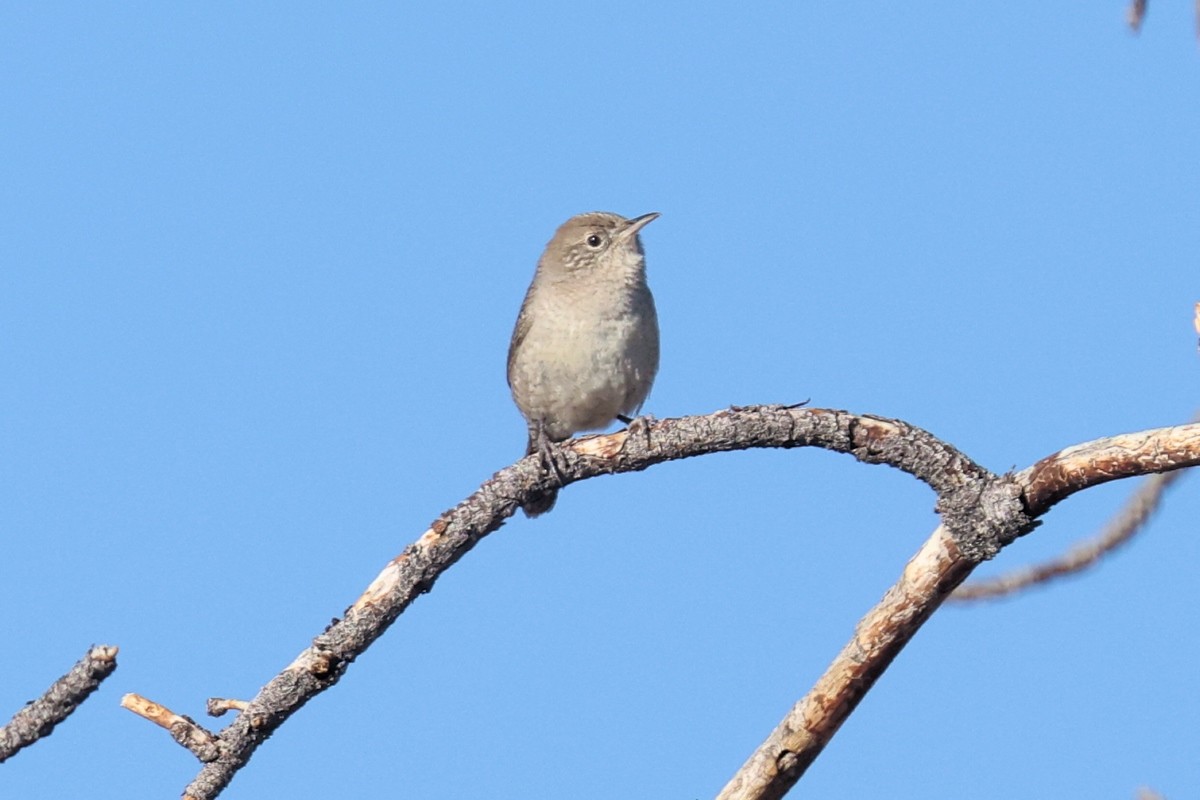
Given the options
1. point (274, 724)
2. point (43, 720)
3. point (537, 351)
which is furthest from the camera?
point (537, 351)

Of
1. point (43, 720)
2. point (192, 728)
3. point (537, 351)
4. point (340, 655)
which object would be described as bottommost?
point (43, 720)

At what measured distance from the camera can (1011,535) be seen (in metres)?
5.32

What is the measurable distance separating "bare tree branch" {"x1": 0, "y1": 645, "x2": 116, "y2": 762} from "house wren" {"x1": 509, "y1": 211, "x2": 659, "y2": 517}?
4.01 meters

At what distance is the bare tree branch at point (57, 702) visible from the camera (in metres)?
4.46

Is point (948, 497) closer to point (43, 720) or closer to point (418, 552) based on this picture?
point (418, 552)

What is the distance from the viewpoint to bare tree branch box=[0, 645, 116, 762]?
4465 mm

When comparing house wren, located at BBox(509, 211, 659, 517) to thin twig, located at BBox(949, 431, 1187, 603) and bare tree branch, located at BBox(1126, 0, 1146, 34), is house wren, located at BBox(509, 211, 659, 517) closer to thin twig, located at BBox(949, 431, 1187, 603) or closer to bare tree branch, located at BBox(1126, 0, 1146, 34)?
thin twig, located at BBox(949, 431, 1187, 603)

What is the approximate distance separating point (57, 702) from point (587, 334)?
15.5ft

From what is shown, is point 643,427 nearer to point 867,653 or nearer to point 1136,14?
point 867,653

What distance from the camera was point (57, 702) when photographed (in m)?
4.55

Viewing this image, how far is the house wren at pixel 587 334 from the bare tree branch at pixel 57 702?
4.01 meters

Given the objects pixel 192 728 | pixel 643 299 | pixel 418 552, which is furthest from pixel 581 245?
pixel 192 728

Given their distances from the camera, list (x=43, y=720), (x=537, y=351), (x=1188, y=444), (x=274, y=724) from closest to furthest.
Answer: (x=43, y=720), (x=1188, y=444), (x=274, y=724), (x=537, y=351)

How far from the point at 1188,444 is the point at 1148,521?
270mm
